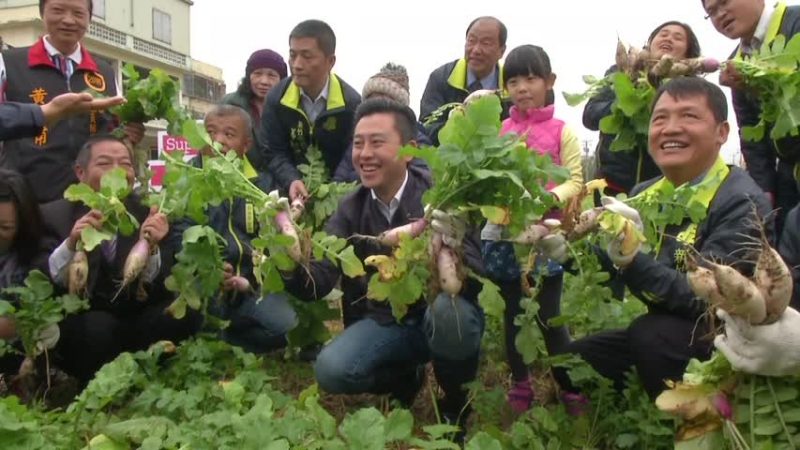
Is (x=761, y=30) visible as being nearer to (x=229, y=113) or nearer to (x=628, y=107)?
(x=628, y=107)

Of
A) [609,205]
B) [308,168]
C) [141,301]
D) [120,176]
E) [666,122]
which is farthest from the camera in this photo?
[308,168]

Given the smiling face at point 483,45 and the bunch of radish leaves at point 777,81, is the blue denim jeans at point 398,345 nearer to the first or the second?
the bunch of radish leaves at point 777,81

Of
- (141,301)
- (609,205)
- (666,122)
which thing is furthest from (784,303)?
(141,301)

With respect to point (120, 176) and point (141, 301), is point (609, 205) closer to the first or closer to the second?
point (120, 176)

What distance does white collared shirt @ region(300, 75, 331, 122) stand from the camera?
445 cm

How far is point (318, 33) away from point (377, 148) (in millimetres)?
1463

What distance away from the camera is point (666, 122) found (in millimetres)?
2723

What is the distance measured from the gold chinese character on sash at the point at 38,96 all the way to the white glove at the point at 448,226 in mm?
2459

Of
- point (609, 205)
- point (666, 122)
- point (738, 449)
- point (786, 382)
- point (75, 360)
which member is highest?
point (666, 122)

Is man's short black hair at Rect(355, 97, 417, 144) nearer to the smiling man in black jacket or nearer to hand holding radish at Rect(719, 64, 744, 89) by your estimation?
the smiling man in black jacket

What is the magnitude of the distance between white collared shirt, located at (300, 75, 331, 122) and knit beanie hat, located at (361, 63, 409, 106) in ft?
1.14

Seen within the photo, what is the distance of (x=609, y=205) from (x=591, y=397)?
864 millimetres

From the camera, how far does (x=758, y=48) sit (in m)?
3.32

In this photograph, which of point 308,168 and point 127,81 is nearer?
point 127,81
